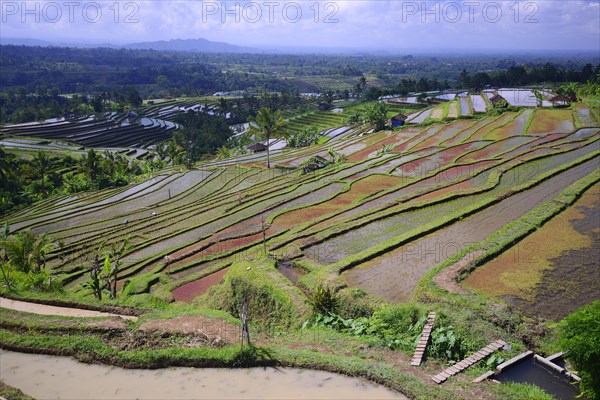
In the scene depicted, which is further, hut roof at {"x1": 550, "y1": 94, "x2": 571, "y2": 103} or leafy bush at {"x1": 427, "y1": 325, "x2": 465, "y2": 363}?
hut roof at {"x1": 550, "y1": 94, "x2": 571, "y2": 103}

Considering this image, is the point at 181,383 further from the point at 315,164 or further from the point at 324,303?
the point at 315,164

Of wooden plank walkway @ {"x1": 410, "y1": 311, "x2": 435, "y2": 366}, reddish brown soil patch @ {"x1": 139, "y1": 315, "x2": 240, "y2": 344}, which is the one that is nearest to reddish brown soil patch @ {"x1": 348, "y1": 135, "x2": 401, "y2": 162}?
wooden plank walkway @ {"x1": 410, "y1": 311, "x2": 435, "y2": 366}

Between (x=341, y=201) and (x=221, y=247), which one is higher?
(x=341, y=201)

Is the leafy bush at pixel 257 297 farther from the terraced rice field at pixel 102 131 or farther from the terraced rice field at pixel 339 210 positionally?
the terraced rice field at pixel 102 131

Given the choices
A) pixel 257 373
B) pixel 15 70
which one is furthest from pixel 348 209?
pixel 15 70

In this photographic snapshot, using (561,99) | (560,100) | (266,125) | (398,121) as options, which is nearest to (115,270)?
(266,125)

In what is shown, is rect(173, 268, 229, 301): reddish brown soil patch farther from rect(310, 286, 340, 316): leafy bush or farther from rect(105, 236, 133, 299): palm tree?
rect(310, 286, 340, 316): leafy bush
